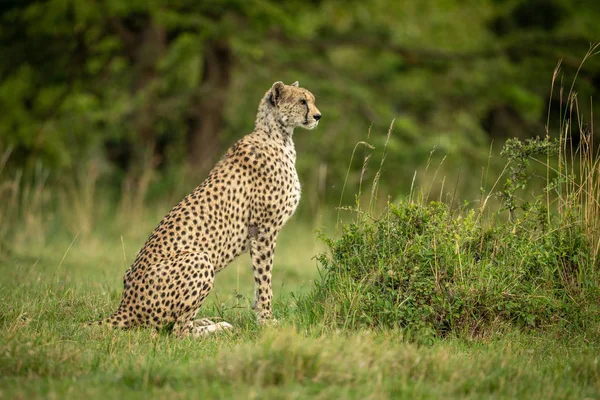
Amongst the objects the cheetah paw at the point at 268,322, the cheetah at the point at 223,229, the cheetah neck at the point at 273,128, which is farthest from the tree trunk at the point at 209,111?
the cheetah paw at the point at 268,322

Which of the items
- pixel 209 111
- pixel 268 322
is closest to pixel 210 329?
pixel 268 322

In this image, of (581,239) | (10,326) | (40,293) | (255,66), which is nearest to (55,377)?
(10,326)

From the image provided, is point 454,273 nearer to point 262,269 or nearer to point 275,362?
point 262,269

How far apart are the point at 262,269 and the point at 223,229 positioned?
506 millimetres

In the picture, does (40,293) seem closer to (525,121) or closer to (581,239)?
(581,239)

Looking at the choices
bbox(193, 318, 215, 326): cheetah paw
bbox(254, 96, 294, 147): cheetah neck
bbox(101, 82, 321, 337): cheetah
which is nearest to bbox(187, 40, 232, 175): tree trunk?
bbox(254, 96, 294, 147): cheetah neck

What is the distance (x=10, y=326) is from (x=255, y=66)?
9.54m

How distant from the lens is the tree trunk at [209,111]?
1373 cm

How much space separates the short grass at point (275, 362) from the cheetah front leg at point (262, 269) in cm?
18

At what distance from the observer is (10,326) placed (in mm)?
4996

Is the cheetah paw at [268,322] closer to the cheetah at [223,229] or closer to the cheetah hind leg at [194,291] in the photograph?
the cheetah at [223,229]

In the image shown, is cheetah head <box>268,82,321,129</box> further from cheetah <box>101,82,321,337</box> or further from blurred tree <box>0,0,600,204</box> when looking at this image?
blurred tree <box>0,0,600,204</box>

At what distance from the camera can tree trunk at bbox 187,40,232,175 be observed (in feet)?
45.1

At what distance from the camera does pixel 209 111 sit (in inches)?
549
